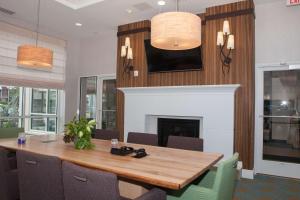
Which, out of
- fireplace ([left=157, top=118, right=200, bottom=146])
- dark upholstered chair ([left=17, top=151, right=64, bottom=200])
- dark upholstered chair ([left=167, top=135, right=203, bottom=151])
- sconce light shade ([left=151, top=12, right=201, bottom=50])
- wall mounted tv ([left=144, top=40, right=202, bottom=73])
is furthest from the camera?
fireplace ([left=157, top=118, right=200, bottom=146])

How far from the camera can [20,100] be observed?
5402mm

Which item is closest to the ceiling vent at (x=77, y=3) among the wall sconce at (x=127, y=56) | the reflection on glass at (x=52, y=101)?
the wall sconce at (x=127, y=56)

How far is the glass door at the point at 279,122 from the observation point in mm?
4016

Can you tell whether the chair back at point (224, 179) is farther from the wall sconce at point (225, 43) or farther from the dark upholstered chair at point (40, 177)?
the wall sconce at point (225, 43)

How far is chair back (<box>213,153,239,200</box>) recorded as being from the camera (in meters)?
1.65

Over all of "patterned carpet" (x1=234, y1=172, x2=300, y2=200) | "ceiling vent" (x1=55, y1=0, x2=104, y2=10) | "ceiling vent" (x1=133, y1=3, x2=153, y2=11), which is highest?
"ceiling vent" (x1=55, y1=0, x2=104, y2=10)

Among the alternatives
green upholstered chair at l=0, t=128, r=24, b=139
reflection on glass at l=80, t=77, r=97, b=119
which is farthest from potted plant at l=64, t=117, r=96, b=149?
reflection on glass at l=80, t=77, r=97, b=119

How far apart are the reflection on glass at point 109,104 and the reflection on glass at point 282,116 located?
363cm

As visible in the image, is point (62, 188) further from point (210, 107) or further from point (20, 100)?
point (20, 100)

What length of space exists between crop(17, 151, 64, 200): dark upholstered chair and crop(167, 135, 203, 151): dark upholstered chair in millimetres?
1544

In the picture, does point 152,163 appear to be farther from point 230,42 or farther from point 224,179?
point 230,42

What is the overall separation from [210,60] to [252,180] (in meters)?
2.23

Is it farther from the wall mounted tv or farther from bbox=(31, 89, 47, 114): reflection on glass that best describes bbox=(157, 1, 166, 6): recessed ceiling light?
bbox=(31, 89, 47, 114): reflection on glass

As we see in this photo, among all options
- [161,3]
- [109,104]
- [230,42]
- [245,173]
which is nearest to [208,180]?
[245,173]
